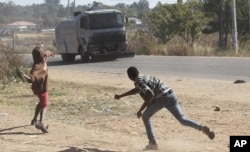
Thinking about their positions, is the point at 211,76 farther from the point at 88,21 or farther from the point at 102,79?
the point at 88,21

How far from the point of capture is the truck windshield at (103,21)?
2906 centimetres

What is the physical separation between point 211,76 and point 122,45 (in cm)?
1064

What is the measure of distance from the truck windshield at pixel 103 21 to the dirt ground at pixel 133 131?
52.0 feet

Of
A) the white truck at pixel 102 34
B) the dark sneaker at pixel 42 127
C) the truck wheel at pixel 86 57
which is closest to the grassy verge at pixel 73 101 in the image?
the dark sneaker at pixel 42 127

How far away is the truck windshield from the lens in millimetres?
29062

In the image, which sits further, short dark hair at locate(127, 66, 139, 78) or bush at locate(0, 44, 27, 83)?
bush at locate(0, 44, 27, 83)

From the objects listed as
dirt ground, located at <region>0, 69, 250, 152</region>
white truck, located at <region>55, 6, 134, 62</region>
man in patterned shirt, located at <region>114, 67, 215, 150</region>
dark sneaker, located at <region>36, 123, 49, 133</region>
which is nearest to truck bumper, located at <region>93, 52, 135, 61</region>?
white truck, located at <region>55, 6, 134, 62</region>

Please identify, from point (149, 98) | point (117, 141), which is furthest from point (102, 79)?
point (149, 98)

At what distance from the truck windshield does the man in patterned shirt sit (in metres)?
21.5

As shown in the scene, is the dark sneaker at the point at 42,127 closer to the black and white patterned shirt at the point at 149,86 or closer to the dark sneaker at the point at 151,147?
the dark sneaker at the point at 151,147

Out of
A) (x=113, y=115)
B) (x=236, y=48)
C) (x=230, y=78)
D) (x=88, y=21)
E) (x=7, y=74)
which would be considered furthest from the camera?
(x=236, y=48)

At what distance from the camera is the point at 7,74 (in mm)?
20172

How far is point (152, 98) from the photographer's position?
7320 mm

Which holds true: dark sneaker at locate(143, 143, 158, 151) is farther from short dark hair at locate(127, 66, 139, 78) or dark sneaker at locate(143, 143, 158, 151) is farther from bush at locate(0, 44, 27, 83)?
bush at locate(0, 44, 27, 83)
